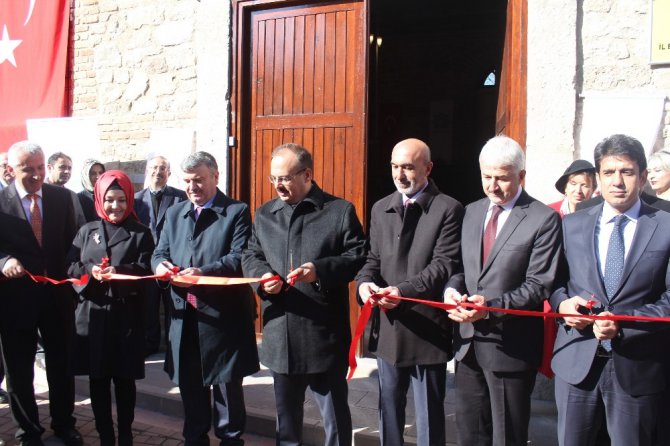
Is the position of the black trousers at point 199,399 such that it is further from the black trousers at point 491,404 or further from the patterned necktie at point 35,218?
the black trousers at point 491,404

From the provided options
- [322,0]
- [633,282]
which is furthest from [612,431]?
[322,0]

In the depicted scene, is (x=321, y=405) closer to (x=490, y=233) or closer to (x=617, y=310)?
(x=490, y=233)

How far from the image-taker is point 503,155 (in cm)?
290

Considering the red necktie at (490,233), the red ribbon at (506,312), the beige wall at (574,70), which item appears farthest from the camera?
the beige wall at (574,70)

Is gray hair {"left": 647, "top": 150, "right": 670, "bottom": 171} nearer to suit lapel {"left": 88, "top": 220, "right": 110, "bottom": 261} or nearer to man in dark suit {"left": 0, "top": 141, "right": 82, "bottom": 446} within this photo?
suit lapel {"left": 88, "top": 220, "right": 110, "bottom": 261}

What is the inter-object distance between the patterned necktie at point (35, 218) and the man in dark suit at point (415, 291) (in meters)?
2.29

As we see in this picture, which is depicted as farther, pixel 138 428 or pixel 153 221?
pixel 153 221

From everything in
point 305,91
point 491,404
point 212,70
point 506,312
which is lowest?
point 491,404

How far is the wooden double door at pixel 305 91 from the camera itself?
5.67 m

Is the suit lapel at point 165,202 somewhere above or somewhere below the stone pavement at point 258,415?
above

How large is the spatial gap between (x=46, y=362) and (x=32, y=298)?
0.46m

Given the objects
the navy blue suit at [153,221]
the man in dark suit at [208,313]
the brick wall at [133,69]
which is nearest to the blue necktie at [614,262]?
the man in dark suit at [208,313]

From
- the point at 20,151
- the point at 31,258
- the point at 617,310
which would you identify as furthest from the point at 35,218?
the point at 617,310

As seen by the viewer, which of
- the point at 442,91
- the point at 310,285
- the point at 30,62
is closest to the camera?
the point at 310,285
